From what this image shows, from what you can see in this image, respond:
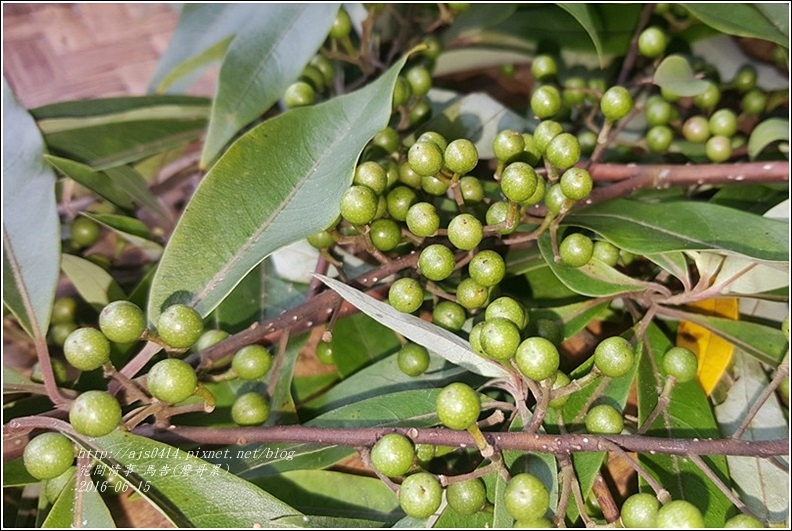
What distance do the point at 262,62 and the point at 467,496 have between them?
0.65 metres

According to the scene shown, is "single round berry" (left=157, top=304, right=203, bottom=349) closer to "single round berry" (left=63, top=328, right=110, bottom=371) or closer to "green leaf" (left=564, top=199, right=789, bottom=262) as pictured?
"single round berry" (left=63, top=328, right=110, bottom=371)

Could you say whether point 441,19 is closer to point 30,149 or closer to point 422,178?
point 422,178

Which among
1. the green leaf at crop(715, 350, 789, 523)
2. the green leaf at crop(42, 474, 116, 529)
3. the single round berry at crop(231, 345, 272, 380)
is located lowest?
the green leaf at crop(715, 350, 789, 523)

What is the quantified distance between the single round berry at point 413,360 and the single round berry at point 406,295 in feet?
0.22

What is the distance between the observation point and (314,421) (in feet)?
2.48

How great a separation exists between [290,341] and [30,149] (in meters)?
0.41

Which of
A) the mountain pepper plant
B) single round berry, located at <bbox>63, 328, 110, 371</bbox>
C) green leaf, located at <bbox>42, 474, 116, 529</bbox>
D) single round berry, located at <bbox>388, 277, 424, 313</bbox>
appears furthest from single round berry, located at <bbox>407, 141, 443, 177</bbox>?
green leaf, located at <bbox>42, 474, 116, 529</bbox>

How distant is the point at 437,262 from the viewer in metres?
0.71

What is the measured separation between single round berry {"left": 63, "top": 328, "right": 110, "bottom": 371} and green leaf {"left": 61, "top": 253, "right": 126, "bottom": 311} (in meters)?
0.28

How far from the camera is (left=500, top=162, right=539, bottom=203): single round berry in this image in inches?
27.7

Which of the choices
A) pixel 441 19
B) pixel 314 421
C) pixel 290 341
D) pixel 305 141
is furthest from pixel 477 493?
pixel 441 19

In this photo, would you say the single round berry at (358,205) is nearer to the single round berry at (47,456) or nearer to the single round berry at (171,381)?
the single round berry at (171,381)

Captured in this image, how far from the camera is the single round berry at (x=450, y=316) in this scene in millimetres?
772

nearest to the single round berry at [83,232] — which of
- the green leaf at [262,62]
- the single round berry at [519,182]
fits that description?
the green leaf at [262,62]
